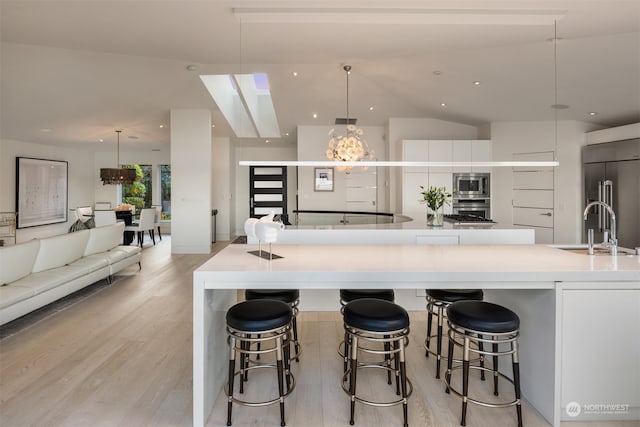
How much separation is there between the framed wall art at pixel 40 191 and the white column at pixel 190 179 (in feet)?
14.2

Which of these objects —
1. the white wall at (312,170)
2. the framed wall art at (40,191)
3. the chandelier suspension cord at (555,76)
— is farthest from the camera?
the framed wall art at (40,191)

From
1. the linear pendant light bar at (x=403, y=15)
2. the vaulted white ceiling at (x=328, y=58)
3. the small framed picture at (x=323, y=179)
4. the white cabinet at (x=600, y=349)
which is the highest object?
the vaulted white ceiling at (x=328, y=58)

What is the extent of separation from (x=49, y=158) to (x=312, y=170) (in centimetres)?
694

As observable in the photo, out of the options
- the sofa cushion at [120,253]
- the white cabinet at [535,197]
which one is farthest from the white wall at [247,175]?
the white cabinet at [535,197]

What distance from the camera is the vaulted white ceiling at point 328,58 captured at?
2836 mm

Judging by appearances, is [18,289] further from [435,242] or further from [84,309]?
[435,242]

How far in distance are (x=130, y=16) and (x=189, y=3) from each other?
68 cm

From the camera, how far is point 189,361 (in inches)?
101

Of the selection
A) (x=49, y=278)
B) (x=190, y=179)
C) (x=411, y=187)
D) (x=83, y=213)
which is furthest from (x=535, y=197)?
(x=83, y=213)

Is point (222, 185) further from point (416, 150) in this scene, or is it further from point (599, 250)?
point (599, 250)

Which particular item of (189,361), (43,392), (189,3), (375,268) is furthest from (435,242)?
(43,392)

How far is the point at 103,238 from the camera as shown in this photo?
475 centimetres

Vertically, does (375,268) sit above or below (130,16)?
below

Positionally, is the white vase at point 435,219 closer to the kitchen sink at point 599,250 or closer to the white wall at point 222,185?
the kitchen sink at point 599,250
